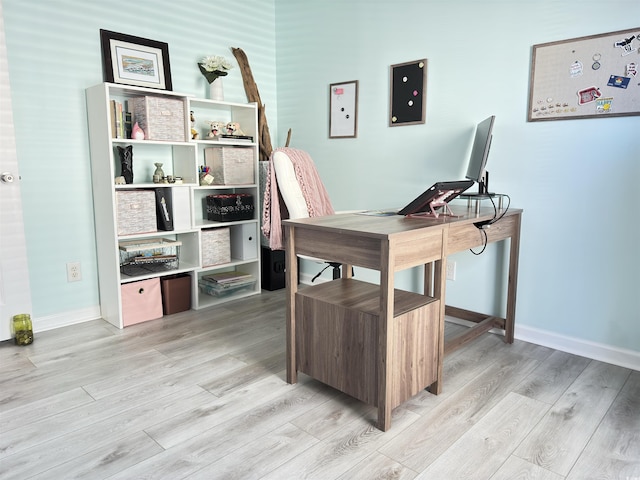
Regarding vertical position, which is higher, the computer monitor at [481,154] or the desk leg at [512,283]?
the computer monitor at [481,154]

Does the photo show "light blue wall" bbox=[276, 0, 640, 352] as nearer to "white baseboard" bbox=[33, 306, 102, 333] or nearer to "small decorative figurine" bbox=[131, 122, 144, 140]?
"small decorative figurine" bbox=[131, 122, 144, 140]

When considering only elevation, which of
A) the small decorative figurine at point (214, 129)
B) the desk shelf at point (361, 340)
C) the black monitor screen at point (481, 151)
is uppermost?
the small decorative figurine at point (214, 129)

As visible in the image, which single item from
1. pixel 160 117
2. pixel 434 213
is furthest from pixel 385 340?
pixel 160 117

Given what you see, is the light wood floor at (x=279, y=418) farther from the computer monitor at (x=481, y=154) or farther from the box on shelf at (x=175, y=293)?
the computer monitor at (x=481, y=154)

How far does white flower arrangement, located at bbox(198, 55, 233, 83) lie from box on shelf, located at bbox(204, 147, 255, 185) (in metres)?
0.54

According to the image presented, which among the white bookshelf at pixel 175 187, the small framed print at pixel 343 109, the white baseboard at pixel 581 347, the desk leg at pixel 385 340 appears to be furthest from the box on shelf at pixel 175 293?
the white baseboard at pixel 581 347

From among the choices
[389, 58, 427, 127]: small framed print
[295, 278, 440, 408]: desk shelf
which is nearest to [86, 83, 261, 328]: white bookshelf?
[389, 58, 427, 127]: small framed print

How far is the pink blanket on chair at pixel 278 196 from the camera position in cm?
255

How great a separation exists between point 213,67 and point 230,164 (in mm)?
697

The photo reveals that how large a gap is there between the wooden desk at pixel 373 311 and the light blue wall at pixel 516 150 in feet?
1.92

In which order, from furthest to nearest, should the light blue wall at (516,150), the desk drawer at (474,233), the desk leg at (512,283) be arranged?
the desk leg at (512,283) < the light blue wall at (516,150) < the desk drawer at (474,233)

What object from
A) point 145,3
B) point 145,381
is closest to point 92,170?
point 145,3

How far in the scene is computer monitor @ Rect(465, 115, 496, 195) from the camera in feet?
7.47

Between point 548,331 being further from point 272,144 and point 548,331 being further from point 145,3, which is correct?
point 145,3
